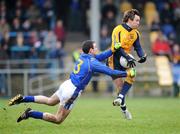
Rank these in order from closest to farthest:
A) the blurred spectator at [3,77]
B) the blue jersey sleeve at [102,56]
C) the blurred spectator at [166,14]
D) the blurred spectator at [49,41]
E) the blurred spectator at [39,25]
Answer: the blue jersey sleeve at [102,56]
the blurred spectator at [3,77]
the blurred spectator at [49,41]
the blurred spectator at [39,25]
the blurred spectator at [166,14]

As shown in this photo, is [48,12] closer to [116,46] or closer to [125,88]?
[125,88]

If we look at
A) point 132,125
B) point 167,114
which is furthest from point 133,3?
point 132,125

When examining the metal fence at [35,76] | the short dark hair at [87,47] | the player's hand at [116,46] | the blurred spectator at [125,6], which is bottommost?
the metal fence at [35,76]

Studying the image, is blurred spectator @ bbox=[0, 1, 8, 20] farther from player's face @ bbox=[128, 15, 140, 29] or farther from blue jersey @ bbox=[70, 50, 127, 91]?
blue jersey @ bbox=[70, 50, 127, 91]

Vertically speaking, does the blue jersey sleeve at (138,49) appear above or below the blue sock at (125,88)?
above

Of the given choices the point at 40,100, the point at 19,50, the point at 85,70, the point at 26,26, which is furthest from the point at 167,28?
the point at 85,70

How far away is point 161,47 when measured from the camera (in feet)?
85.1

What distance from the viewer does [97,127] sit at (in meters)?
12.9

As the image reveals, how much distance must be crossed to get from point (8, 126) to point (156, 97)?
12224 mm

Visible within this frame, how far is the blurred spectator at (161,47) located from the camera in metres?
25.8

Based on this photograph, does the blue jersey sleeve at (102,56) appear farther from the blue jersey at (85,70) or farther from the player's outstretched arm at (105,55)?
the blue jersey at (85,70)

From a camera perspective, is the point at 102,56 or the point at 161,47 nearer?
the point at 102,56

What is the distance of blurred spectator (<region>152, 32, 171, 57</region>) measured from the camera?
25750 mm

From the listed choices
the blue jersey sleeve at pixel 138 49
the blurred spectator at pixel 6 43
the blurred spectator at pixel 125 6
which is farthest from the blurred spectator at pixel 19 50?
the blue jersey sleeve at pixel 138 49
